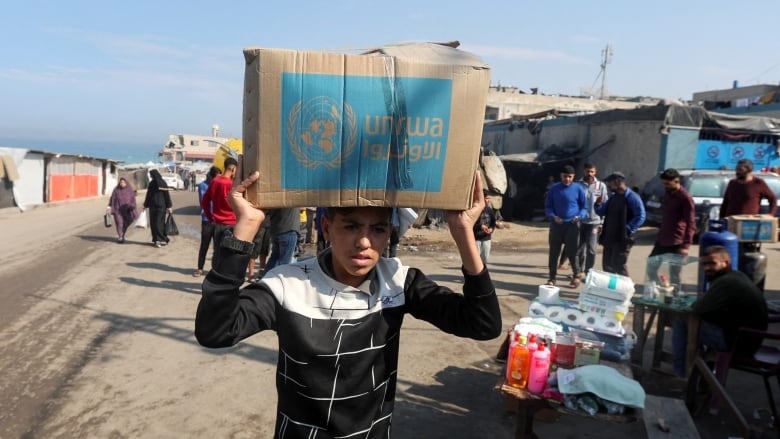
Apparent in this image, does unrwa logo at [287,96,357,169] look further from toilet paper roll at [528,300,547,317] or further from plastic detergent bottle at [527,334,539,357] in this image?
toilet paper roll at [528,300,547,317]

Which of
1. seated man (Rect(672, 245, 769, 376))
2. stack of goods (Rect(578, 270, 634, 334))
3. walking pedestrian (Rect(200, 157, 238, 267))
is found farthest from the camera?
walking pedestrian (Rect(200, 157, 238, 267))

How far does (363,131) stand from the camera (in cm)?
176

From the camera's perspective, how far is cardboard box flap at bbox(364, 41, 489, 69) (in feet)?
5.85

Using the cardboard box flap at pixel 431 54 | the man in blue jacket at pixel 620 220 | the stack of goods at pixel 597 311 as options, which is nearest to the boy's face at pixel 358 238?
the cardboard box flap at pixel 431 54

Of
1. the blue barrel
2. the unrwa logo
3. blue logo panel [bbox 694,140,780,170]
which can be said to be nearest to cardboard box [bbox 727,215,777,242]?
the blue barrel

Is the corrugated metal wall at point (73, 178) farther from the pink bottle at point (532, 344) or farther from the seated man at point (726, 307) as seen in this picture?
the seated man at point (726, 307)

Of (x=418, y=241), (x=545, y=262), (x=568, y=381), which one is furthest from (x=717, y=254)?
(x=418, y=241)

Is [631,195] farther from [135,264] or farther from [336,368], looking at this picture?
[135,264]

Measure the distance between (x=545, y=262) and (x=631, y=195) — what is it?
11.8 ft

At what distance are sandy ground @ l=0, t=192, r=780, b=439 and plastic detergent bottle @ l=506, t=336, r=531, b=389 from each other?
663 millimetres

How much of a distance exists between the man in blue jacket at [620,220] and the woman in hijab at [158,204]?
9.15 m

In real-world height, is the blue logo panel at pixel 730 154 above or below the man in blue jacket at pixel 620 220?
above

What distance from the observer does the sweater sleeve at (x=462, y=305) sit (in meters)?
1.90

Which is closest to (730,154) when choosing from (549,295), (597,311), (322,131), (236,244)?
(597,311)
